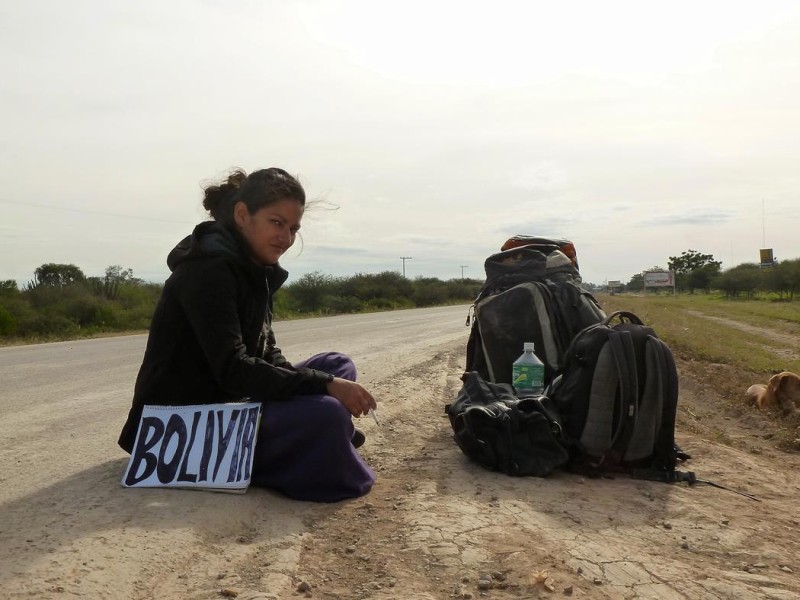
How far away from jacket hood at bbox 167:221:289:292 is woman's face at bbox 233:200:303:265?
0.05 m

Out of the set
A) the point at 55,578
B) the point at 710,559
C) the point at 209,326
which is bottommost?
the point at 710,559

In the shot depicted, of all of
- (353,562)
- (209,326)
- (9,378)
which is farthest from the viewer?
(9,378)

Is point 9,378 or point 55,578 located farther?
point 9,378

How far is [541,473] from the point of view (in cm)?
371

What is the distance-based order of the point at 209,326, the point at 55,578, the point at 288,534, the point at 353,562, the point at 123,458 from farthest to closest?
the point at 123,458, the point at 209,326, the point at 288,534, the point at 353,562, the point at 55,578

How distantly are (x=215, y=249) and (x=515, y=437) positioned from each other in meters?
1.82

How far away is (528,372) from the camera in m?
4.50

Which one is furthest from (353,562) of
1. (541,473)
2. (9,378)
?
(9,378)

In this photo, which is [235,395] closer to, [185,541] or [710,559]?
[185,541]

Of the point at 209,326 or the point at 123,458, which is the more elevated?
the point at 209,326

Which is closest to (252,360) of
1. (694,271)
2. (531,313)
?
(531,313)

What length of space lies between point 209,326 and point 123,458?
4.28 feet

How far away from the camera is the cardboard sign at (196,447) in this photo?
3193 millimetres

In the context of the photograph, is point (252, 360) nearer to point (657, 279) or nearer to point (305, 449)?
point (305, 449)
